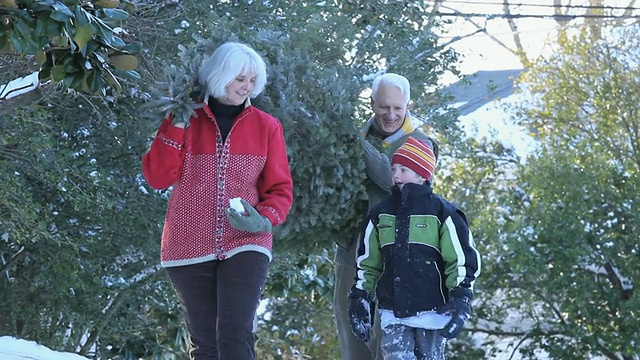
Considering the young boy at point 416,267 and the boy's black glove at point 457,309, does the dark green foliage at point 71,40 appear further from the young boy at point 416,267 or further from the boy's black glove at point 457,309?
the boy's black glove at point 457,309

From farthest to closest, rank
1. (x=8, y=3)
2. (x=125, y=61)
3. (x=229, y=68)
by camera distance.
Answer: (x=229, y=68) < (x=125, y=61) < (x=8, y=3)

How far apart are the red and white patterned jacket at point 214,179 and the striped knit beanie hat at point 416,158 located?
578mm

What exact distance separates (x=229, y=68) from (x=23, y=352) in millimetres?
2104

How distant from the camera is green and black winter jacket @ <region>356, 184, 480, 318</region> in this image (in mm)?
4902

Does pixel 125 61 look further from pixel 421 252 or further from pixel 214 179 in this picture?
pixel 421 252

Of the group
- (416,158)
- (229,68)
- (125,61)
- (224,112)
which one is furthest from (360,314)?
(125,61)

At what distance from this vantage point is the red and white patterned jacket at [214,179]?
15.3 ft

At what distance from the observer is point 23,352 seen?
5.79m

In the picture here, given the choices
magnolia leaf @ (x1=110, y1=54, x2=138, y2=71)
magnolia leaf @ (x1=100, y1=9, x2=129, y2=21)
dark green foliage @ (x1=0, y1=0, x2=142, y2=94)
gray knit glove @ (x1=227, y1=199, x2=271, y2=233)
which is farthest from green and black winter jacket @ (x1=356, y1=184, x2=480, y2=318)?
magnolia leaf @ (x1=100, y1=9, x2=129, y2=21)

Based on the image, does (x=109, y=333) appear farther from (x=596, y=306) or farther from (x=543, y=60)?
(x=543, y=60)

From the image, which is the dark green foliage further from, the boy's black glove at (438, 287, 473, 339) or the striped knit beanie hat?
the boy's black glove at (438, 287, 473, 339)

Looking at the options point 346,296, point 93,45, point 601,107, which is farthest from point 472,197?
point 93,45

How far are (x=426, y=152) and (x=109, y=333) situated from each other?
412 cm

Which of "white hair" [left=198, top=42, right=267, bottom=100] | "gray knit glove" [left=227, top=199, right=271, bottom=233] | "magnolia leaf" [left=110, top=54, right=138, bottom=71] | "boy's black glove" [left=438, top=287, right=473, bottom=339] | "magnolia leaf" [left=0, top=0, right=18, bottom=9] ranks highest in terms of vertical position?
"white hair" [left=198, top=42, right=267, bottom=100]
